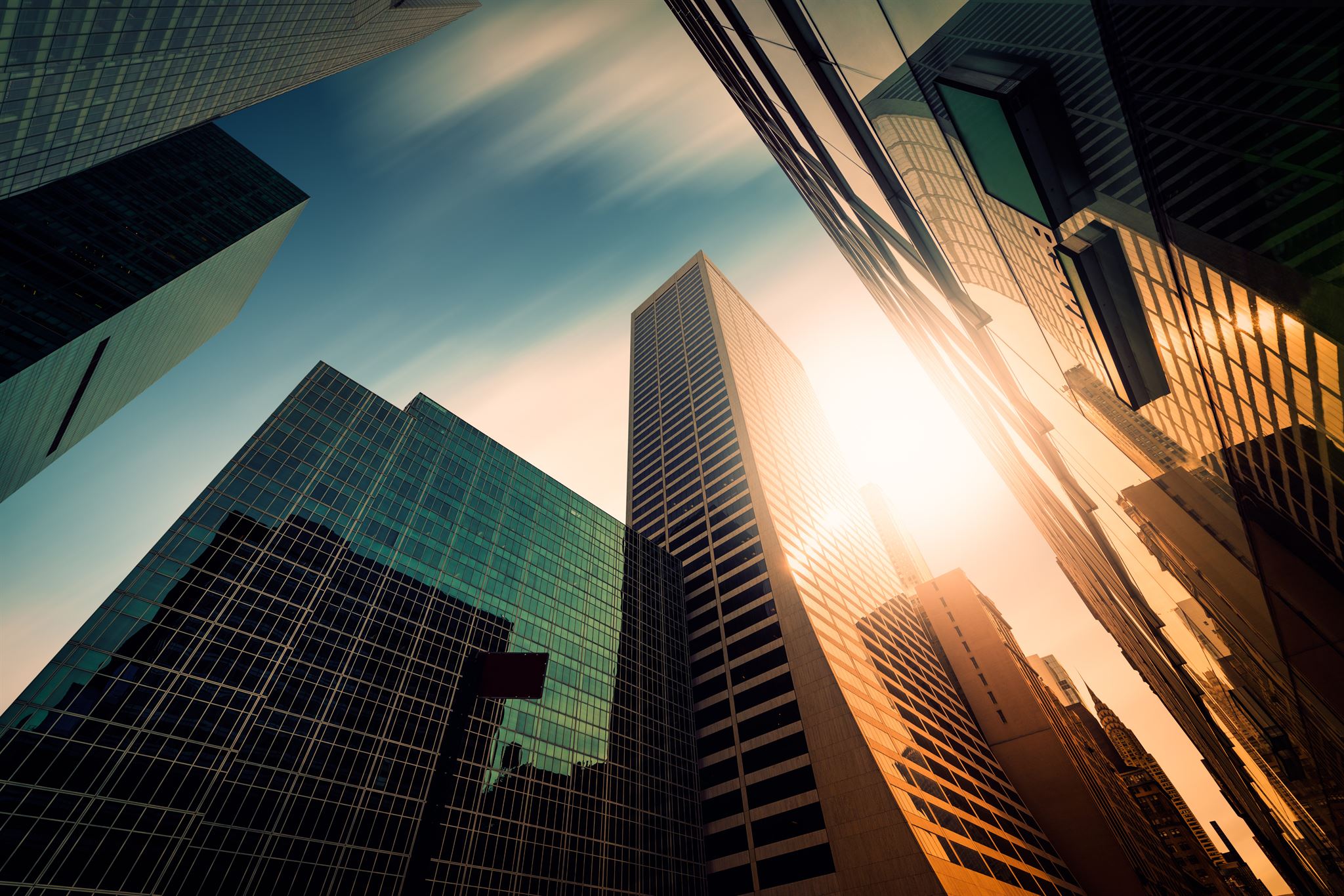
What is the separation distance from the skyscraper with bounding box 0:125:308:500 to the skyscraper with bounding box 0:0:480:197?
66.2ft

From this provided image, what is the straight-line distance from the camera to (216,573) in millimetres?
32219

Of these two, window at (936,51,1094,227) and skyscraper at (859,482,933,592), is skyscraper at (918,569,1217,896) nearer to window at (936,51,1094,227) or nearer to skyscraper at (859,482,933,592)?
skyscraper at (859,482,933,592)

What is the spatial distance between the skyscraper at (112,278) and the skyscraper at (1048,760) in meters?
117

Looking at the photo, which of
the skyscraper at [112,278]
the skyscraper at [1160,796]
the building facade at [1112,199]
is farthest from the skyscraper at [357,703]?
the skyscraper at [1160,796]

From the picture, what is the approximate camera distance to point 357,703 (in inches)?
1352

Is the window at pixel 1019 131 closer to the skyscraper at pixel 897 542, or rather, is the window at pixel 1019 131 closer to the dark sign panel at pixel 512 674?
the dark sign panel at pixel 512 674

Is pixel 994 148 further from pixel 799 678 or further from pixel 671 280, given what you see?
pixel 671 280

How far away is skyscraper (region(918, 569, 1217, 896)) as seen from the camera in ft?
186

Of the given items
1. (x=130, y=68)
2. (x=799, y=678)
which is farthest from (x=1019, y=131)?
(x=130, y=68)

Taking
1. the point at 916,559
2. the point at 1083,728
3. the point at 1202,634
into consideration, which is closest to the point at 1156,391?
the point at 1202,634

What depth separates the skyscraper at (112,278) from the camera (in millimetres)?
49344

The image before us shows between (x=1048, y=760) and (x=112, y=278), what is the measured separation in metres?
130

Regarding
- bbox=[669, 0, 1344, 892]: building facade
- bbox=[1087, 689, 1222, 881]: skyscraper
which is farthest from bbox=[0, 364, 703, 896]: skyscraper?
bbox=[1087, 689, 1222, 881]: skyscraper

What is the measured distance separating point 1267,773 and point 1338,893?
1431 cm
